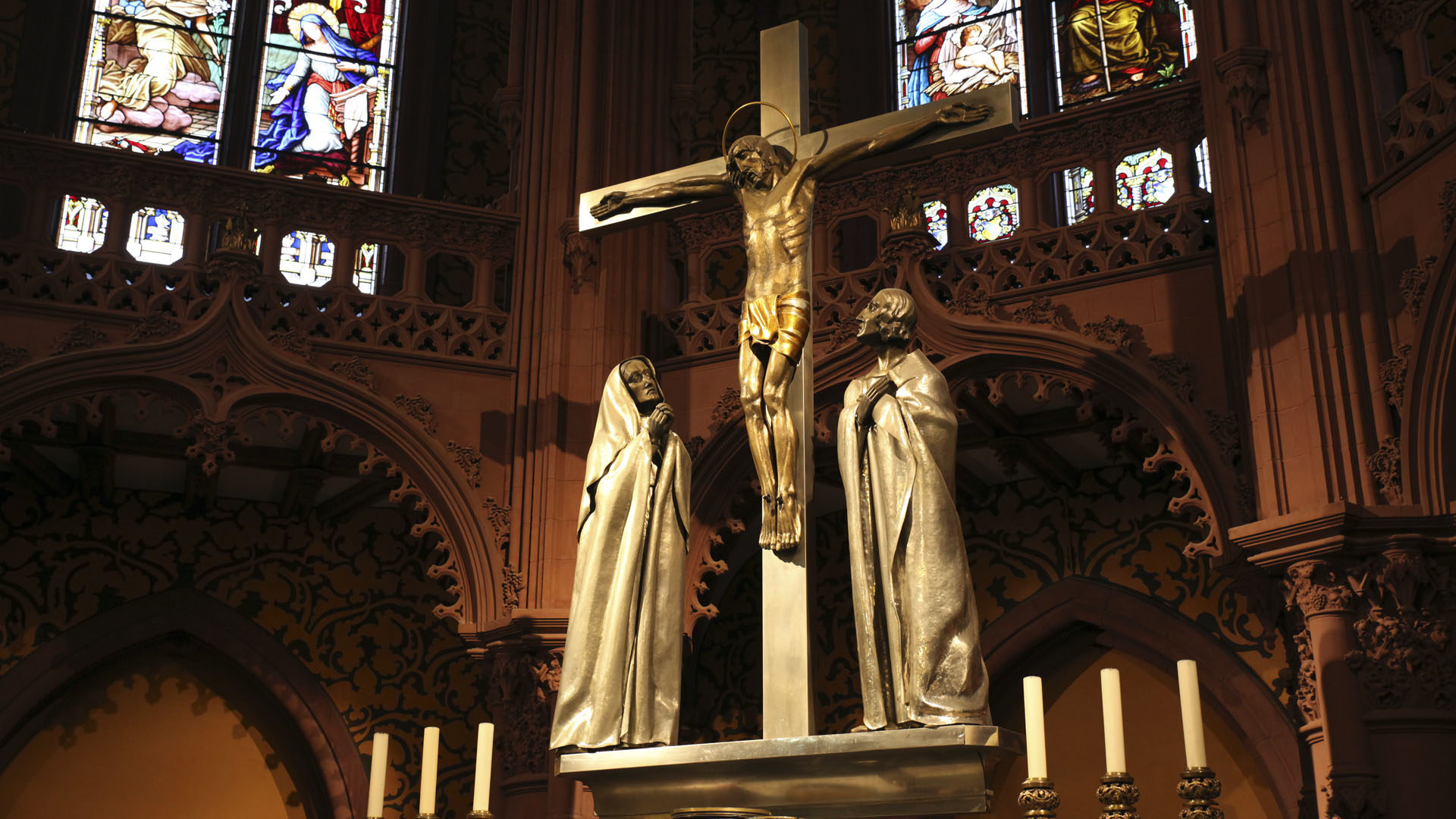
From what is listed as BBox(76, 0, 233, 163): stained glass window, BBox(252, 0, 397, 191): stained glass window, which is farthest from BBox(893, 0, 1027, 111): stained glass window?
BBox(76, 0, 233, 163): stained glass window

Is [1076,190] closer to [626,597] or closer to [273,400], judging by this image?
[273,400]

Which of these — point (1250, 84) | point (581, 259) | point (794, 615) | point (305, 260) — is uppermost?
point (305, 260)

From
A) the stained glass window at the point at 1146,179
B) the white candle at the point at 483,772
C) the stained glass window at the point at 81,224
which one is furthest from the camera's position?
the stained glass window at the point at 81,224

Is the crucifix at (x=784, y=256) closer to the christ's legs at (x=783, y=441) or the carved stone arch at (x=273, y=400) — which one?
the christ's legs at (x=783, y=441)

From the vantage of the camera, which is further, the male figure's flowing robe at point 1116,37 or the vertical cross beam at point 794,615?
the male figure's flowing robe at point 1116,37

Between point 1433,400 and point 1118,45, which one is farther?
point 1118,45

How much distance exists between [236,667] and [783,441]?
22.2 ft

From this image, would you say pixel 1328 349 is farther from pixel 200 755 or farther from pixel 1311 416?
pixel 200 755

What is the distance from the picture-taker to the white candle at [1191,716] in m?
4.39

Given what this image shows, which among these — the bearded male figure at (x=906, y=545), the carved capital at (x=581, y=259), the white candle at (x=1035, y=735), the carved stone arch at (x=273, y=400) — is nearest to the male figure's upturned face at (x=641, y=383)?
the bearded male figure at (x=906, y=545)

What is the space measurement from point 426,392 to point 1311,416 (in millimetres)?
4814

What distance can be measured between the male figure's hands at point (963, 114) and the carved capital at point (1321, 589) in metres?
2.91

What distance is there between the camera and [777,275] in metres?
4.93

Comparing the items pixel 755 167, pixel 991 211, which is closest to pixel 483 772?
pixel 755 167
